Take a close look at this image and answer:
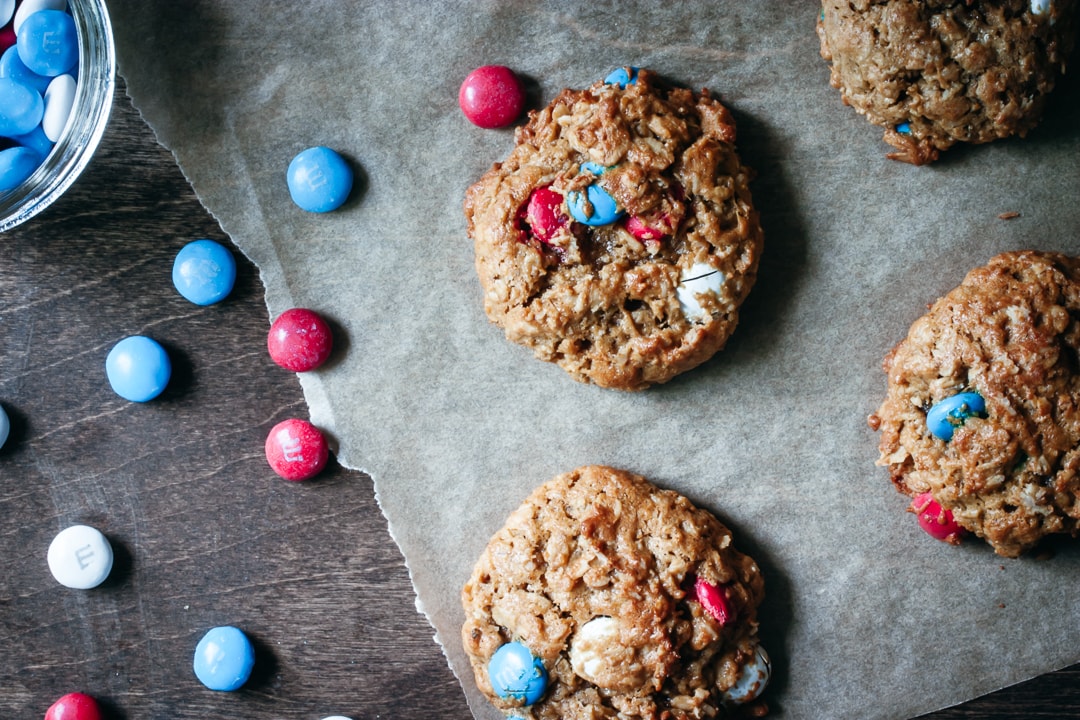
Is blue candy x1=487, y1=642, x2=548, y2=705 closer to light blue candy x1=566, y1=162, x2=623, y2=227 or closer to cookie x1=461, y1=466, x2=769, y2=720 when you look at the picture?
cookie x1=461, y1=466, x2=769, y2=720

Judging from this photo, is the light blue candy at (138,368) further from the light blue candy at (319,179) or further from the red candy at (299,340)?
the light blue candy at (319,179)

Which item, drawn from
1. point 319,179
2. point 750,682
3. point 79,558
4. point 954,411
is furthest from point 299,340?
point 954,411

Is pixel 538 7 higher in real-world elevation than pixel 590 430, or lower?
higher

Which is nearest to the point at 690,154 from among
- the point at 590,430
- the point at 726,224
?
the point at 726,224

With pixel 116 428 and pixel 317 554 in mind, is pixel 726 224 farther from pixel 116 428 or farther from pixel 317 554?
pixel 116 428

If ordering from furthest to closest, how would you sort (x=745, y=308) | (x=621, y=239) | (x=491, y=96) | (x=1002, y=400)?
(x=745, y=308) → (x=491, y=96) → (x=621, y=239) → (x=1002, y=400)

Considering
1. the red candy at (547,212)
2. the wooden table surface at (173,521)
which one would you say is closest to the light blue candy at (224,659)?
the wooden table surface at (173,521)

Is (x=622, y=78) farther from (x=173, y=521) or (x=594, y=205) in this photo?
(x=173, y=521)

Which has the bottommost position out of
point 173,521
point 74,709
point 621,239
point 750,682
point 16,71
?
point 750,682
